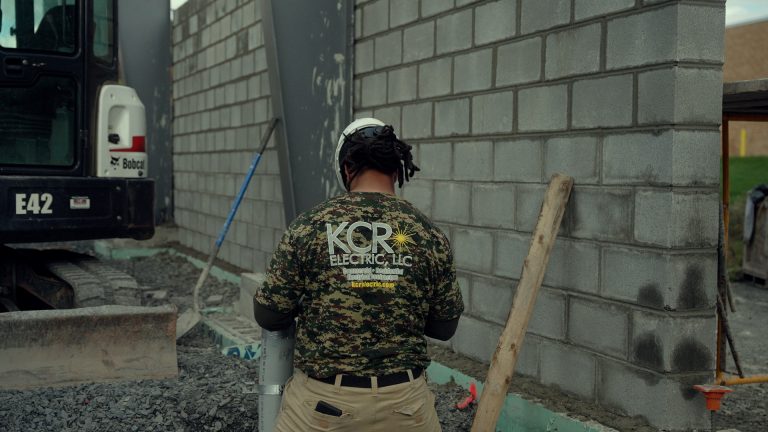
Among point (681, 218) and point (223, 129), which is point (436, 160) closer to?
point (681, 218)

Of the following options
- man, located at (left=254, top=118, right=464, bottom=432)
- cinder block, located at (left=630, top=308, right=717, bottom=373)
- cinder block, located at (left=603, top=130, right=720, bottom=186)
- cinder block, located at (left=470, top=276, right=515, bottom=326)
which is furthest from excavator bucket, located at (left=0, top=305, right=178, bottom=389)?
cinder block, located at (left=603, top=130, right=720, bottom=186)

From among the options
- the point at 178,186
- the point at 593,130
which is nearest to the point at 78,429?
the point at 593,130

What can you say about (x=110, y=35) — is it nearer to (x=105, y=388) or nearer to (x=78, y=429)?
(x=105, y=388)

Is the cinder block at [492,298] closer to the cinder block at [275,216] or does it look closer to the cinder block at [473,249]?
the cinder block at [473,249]

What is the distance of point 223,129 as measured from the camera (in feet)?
31.5

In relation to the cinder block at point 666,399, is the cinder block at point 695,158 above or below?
above

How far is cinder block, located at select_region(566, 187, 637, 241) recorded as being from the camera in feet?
11.9

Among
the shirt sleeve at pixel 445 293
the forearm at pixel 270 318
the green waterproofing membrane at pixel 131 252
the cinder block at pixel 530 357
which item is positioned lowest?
the green waterproofing membrane at pixel 131 252

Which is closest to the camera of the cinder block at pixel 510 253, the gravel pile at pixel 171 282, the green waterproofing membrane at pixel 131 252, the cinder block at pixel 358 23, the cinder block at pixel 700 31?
the cinder block at pixel 700 31

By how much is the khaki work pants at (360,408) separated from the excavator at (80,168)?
2.69 meters

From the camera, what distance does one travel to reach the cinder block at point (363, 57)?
19.4 feet

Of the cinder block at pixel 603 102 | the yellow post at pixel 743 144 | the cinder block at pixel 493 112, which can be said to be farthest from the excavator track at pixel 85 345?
the yellow post at pixel 743 144

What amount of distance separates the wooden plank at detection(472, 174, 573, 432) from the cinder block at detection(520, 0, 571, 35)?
783 millimetres

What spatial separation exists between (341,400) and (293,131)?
16.3 ft
